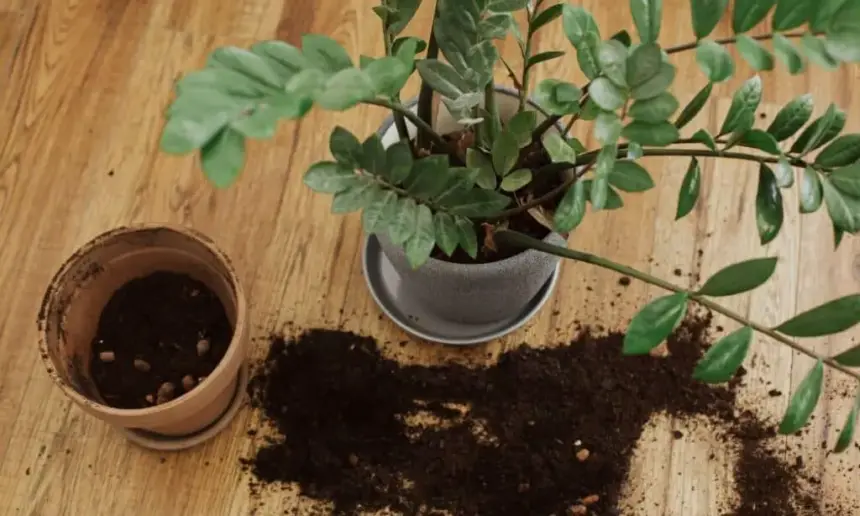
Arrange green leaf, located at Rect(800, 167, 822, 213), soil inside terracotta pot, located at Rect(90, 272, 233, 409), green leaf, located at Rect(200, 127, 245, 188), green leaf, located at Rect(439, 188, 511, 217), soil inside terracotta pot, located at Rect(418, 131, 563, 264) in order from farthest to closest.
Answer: soil inside terracotta pot, located at Rect(90, 272, 233, 409), soil inside terracotta pot, located at Rect(418, 131, 563, 264), green leaf, located at Rect(439, 188, 511, 217), green leaf, located at Rect(800, 167, 822, 213), green leaf, located at Rect(200, 127, 245, 188)

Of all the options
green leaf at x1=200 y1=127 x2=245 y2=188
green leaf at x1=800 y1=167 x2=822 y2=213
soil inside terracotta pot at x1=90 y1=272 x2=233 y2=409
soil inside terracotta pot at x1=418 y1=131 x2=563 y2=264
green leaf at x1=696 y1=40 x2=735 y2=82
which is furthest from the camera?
soil inside terracotta pot at x1=90 y1=272 x2=233 y2=409

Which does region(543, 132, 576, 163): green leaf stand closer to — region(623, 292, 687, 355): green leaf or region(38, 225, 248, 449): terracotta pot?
region(623, 292, 687, 355): green leaf

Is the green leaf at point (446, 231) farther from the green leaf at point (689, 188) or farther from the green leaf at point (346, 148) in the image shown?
the green leaf at point (689, 188)

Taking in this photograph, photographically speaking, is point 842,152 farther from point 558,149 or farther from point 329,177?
point 329,177

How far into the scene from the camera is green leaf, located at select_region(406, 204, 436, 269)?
828mm

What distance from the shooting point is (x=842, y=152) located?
0.79 metres

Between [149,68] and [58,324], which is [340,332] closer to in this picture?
[58,324]

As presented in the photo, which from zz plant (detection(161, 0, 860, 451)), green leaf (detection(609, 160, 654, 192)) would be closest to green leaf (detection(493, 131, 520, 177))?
zz plant (detection(161, 0, 860, 451))

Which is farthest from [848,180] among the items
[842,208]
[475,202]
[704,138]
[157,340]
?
[157,340]

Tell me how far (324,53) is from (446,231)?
10.7 inches

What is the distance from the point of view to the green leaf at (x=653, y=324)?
2.44ft

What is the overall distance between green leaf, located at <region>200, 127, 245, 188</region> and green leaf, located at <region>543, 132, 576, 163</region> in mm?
391

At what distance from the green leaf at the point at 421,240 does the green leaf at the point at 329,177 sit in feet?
0.24

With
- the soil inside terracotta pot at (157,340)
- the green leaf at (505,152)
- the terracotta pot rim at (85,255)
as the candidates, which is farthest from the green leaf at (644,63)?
the soil inside terracotta pot at (157,340)
